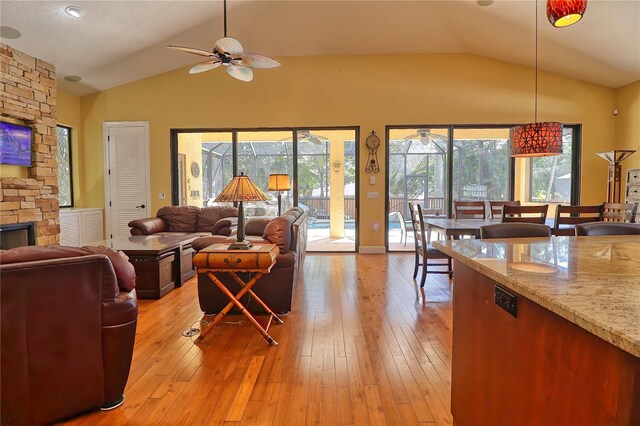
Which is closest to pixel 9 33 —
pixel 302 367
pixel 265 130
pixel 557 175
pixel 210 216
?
pixel 210 216

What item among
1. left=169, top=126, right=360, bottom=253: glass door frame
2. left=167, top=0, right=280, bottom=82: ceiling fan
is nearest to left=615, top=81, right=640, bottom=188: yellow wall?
left=169, top=126, right=360, bottom=253: glass door frame

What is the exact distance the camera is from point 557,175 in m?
6.67

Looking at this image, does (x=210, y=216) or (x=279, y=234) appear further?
(x=210, y=216)

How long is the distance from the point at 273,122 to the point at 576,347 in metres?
6.32

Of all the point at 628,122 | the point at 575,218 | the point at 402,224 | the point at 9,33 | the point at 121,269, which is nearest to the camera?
the point at 121,269

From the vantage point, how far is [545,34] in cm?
508

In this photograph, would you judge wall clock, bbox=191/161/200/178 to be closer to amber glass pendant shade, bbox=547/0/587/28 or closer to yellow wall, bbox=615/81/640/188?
amber glass pendant shade, bbox=547/0/587/28

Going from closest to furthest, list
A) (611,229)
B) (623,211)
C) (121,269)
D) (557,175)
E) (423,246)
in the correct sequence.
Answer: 1. (121,269)
2. (611,229)
3. (623,211)
4. (423,246)
5. (557,175)

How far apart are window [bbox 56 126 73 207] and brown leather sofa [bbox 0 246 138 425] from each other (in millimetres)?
5871

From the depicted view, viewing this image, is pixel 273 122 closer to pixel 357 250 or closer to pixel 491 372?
pixel 357 250

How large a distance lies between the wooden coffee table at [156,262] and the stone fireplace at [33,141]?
63.9 inches

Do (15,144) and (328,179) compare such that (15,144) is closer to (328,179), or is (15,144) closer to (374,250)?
(328,179)

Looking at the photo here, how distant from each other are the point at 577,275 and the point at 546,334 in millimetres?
315

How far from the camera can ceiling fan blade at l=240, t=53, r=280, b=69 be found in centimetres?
365
